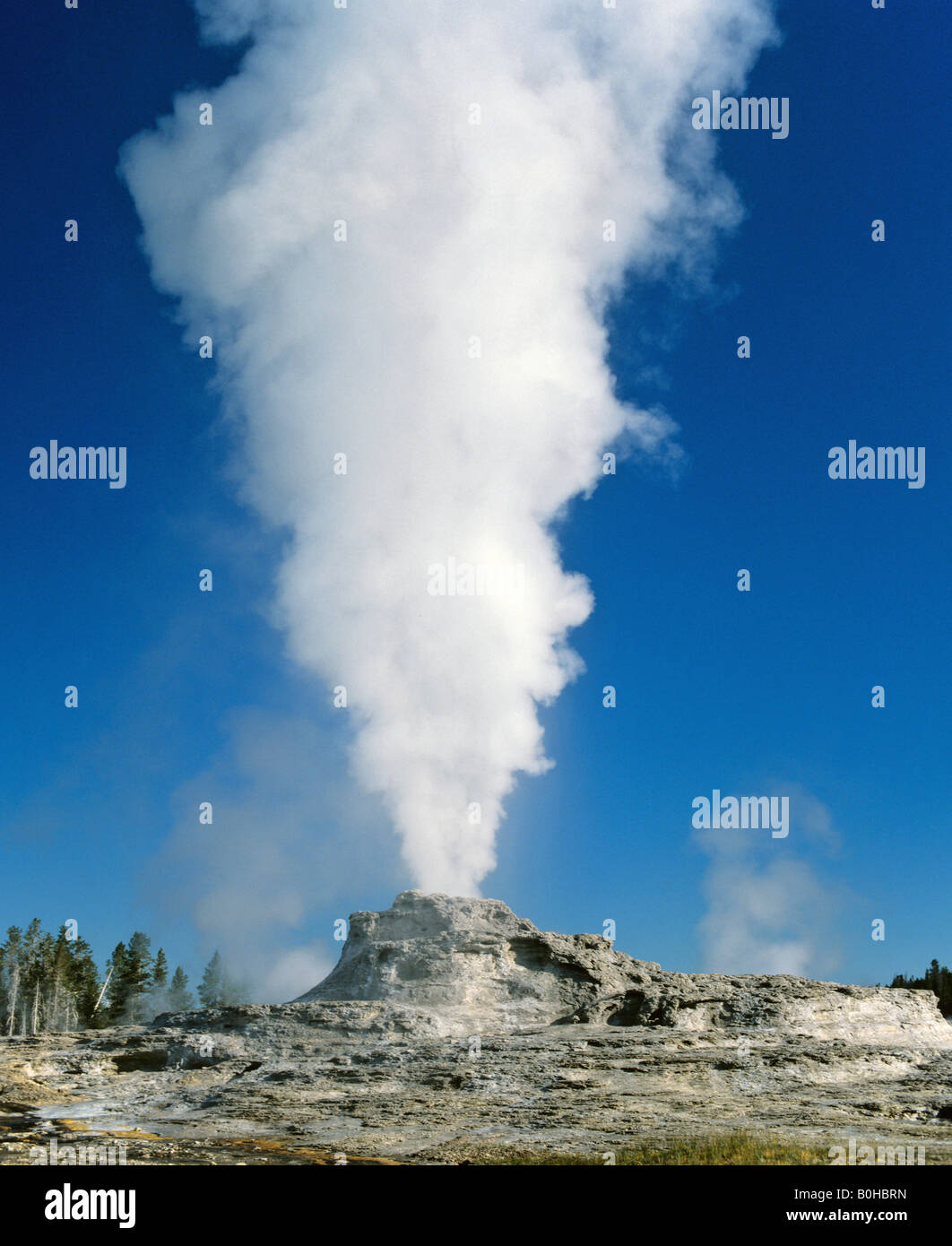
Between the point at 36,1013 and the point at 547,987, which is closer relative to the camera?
the point at 547,987

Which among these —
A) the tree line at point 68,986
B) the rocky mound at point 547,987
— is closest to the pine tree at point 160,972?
the tree line at point 68,986

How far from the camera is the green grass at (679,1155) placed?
20250mm

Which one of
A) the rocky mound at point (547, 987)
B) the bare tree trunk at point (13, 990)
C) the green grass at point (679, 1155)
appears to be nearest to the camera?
the green grass at point (679, 1155)

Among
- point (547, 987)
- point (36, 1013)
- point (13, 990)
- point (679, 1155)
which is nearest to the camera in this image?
point (679, 1155)

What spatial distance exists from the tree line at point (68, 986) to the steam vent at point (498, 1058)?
4533 centimetres

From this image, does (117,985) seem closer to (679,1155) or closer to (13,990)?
(13,990)

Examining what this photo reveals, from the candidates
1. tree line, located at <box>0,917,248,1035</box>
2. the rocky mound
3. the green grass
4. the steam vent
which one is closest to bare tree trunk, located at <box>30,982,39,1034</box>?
tree line, located at <box>0,917,248,1035</box>

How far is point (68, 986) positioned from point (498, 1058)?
69.5m

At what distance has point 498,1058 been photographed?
125ft

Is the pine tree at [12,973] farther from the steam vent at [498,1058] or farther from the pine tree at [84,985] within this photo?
the steam vent at [498,1058]

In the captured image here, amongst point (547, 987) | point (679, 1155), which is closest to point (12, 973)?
point (547, 987)
